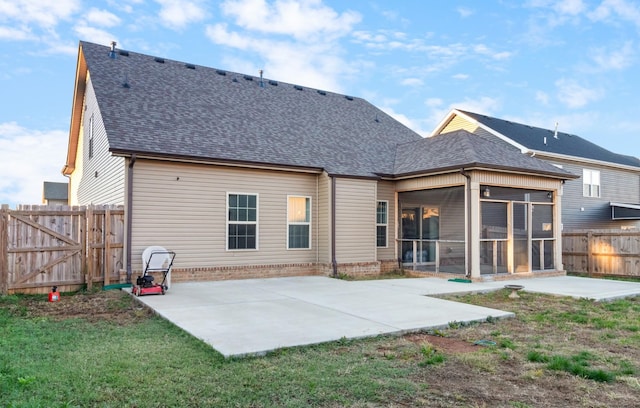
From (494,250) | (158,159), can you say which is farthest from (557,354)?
(158,159)

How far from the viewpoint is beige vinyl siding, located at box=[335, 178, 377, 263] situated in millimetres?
12023

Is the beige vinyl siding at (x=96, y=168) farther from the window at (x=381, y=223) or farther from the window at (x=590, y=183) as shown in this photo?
the window at (x=590, y=183)

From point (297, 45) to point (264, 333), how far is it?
602 inches

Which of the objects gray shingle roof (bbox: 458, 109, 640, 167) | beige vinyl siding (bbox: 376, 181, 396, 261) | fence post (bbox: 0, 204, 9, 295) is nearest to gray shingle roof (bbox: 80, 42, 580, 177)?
beige vinyl siding (bbox: 376, 181, 396, 261)

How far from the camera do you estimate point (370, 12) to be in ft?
46.3

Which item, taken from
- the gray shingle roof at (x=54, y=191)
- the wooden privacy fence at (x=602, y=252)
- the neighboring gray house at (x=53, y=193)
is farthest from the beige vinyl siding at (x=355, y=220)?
the gray shingle roof at (x=54, y=191)

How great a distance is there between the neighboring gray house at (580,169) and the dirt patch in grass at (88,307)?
15609 mm

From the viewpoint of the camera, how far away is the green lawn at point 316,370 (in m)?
3.44

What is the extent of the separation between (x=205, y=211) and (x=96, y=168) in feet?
15.6

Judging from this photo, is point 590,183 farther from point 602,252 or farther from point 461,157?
point 461,157

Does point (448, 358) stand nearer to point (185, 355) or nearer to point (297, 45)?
point (185, 355)

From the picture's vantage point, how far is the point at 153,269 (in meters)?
9.16

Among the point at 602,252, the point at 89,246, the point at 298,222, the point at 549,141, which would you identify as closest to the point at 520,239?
the point at 602,252

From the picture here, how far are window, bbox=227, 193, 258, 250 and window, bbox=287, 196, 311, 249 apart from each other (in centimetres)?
103
